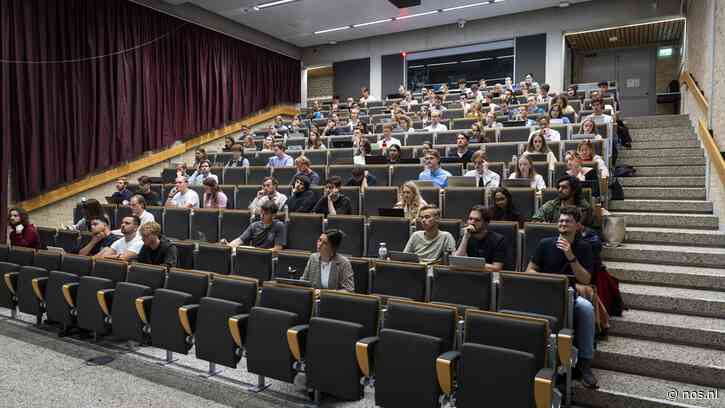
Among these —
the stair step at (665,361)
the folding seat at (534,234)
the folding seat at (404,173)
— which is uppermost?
the folding seat at (404,173)

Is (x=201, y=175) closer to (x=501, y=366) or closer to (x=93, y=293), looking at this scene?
(x=93, y=293)

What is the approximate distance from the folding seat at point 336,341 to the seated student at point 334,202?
1.46 m

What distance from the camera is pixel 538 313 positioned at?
1.90 meters

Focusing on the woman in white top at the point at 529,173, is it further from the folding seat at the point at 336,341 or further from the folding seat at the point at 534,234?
the folding seat at the point at 336,341

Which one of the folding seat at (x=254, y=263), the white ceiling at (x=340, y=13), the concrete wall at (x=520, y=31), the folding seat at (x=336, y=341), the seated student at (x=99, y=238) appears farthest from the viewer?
the concrete wall at (x=520, y=31)

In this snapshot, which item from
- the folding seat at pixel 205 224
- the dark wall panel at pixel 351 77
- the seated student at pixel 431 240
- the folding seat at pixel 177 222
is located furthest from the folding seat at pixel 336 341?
the dark wall panel at pixel 351 77

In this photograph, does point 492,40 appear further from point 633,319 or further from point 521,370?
point 521,370

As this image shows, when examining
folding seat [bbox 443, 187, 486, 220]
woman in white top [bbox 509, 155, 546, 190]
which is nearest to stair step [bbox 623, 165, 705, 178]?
woman in white top [bbox 509, 155, 546, 190]

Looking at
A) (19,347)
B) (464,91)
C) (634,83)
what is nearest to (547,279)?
(19,347)

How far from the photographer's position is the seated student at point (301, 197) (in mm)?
3697

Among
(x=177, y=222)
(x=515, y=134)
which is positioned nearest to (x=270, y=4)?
(x=515, y=134)

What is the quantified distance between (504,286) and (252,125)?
305 inches

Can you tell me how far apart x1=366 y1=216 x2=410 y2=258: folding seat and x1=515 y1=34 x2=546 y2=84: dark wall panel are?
675 centimetres

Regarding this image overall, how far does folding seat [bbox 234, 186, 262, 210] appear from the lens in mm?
4188
